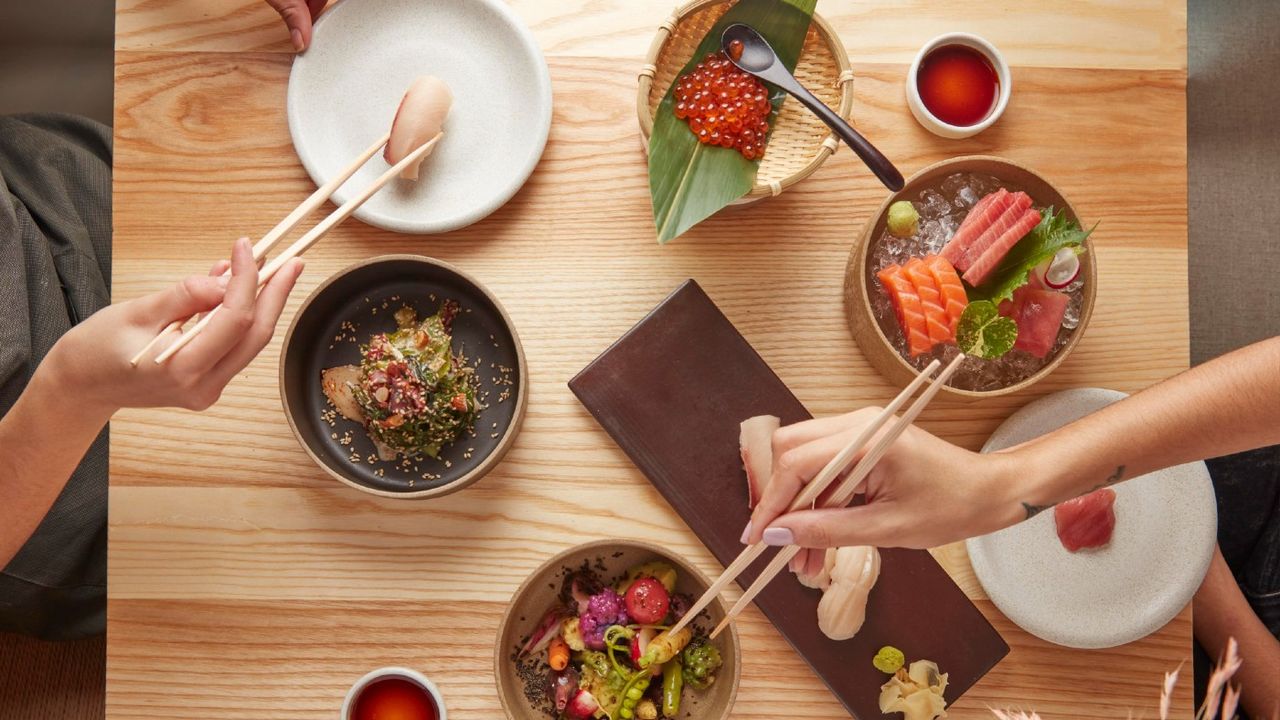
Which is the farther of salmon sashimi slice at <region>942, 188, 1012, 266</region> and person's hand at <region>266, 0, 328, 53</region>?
person's hand at <region>266, 0, 328, 53</region>

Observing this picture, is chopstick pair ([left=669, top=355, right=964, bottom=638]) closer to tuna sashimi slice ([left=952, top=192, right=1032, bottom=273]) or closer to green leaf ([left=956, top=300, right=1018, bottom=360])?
green leaf ([left=956, top=300, right=1018, bottom=360])

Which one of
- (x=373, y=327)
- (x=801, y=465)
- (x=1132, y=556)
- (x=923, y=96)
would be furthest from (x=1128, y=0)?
(x=373, y=327)

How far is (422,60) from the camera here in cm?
183

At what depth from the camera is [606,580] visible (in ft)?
5.86

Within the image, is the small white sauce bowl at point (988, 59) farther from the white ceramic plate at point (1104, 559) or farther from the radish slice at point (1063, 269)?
the white ceramic plate at point (1104, 559)

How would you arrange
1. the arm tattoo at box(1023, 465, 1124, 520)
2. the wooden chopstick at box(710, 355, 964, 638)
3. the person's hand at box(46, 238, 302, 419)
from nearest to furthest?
the wooden chopstick at box(710, 355, 964, 638)
the person's hand at box(46, 238, 302, 419)
the arm tattoo at box(1023, 465, 1124, 520)

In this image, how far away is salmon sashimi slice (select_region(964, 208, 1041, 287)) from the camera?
5.34 ft

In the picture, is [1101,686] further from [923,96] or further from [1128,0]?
[1128,0]

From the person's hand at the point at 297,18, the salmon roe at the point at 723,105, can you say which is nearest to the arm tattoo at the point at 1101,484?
Result: the salmon roe at the point at 723,105

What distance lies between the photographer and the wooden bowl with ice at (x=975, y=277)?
164 centimetres

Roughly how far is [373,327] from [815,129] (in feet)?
3.19

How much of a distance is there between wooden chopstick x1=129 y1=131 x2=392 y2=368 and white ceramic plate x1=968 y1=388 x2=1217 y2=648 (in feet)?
4.39

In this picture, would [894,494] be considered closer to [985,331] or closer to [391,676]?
[985,331]

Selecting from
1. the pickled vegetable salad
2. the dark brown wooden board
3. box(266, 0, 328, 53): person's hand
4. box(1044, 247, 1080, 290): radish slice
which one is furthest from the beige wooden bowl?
box(266, 0, 328, 53): person's hand
